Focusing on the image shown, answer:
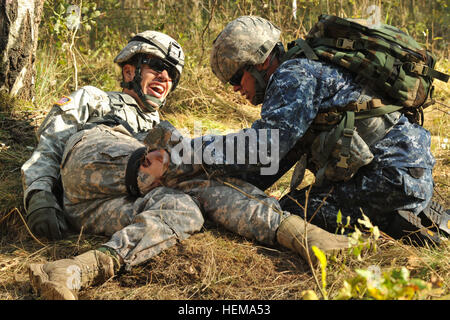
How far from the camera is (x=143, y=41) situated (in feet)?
15.2

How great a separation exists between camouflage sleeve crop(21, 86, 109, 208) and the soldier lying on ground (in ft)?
0.77

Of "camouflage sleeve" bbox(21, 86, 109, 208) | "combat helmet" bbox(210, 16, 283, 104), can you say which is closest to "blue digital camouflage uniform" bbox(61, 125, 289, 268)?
"camouflage sleeve" bbox(21, 86, 109, 208)

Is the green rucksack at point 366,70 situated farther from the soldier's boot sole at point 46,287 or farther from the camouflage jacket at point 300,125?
the soldier's boot sole at point 46,287

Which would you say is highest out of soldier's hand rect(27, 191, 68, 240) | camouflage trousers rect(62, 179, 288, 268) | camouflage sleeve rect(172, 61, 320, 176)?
camouflage sleeve rect(172, 61, 320, 176)

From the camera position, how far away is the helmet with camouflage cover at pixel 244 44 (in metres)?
3.60

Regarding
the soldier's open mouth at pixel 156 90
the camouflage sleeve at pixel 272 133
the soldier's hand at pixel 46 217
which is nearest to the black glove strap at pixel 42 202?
the soldier's hand at pixel 46 217

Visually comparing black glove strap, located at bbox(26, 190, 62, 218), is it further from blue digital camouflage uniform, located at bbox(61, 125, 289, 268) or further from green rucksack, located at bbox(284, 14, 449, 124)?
green rucksack, located at bbox(284, 14, 449, 124)

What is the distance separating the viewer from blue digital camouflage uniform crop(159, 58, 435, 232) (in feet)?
10.6

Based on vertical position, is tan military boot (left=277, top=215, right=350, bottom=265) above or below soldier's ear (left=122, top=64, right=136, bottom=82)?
below

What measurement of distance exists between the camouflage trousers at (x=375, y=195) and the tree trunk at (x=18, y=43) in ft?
10.4

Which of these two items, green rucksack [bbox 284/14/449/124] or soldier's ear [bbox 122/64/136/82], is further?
soldier's ear [bbox 122/64/136/82]

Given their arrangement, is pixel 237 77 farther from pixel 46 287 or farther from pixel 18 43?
pixel 18 43

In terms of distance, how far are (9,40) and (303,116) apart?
10.4ft
